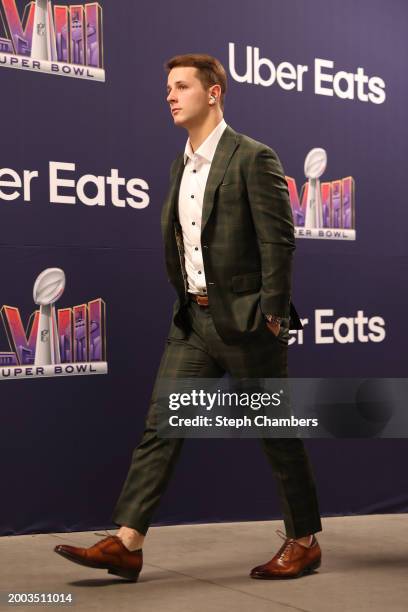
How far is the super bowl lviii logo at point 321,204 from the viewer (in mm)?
4109

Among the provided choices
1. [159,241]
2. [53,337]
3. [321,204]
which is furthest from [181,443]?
[321,204]

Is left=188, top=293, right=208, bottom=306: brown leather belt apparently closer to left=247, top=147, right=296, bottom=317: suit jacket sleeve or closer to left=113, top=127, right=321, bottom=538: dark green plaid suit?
left=113, top=127, right=321, bottom=538: dark green plaid suit

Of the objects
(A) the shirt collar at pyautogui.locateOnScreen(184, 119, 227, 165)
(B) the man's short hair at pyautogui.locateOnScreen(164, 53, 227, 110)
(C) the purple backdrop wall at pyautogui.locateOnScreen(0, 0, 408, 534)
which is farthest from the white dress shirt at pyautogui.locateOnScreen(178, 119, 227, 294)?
(C) the purple backdrop wall at pyautogui.locateOnScreen(0, 0, 408, 534)

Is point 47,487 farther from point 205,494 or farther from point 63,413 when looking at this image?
point 205,494

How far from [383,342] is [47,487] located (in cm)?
150

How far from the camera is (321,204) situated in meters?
4.15

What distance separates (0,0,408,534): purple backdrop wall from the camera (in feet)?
11.7

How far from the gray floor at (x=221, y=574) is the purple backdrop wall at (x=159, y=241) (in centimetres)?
18

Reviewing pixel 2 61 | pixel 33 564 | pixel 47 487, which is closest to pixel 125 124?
pixel 2 61

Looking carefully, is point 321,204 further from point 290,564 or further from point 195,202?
point 290,564

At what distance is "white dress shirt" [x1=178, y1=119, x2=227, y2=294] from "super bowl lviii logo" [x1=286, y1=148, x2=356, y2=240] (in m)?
1.00

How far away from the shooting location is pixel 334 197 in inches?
165

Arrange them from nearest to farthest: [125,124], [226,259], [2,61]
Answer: [226,259] < [2,61] < [125,124]

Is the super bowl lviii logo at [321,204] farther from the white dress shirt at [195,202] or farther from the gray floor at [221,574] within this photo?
the gray floor at [221,574]
